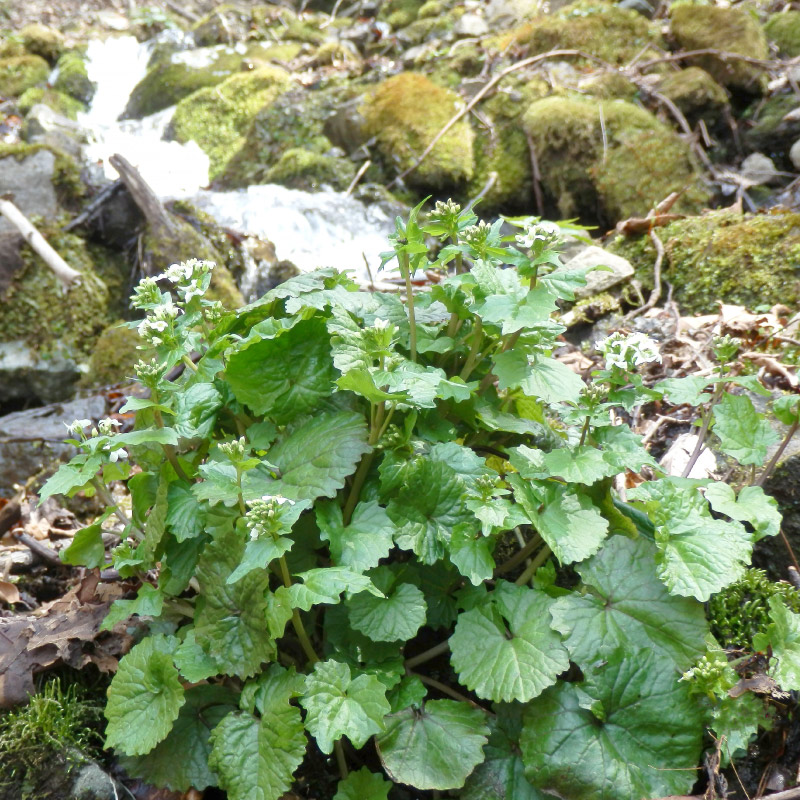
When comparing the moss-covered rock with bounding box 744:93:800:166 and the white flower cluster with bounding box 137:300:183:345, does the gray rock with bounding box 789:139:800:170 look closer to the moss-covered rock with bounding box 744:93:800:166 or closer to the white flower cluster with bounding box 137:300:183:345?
the moss-covered rock with bounding box 744:93:800:166

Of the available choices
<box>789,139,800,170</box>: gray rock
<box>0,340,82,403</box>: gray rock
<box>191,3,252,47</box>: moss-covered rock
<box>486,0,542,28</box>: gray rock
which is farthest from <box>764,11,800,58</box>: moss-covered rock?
<box>191,3,252,47</box>: moss-covered rock

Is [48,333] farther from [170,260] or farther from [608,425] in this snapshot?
[608,425]

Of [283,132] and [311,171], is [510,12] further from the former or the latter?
[311,171]

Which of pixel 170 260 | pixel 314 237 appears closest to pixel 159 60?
pixel 314 237

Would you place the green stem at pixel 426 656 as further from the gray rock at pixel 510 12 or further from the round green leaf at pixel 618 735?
the gray rock at pixel 510 12

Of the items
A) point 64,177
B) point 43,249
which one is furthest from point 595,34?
point 43,249
